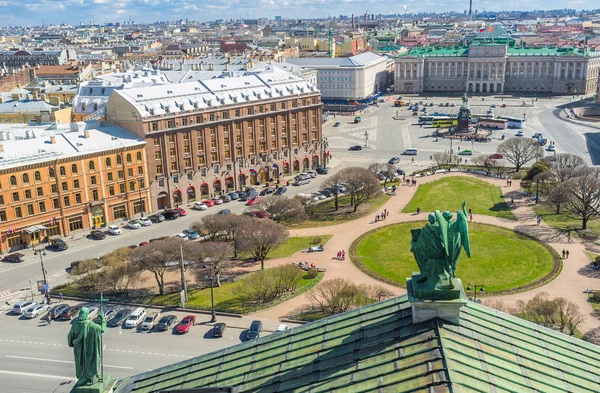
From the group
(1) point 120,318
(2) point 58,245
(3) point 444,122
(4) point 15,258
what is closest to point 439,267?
(1) point 120,318

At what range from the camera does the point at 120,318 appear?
70.4 meters

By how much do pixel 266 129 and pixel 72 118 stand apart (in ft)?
152

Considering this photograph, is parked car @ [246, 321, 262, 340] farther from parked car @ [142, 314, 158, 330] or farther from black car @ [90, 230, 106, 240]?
black car @ [90, 230, 106, 240]

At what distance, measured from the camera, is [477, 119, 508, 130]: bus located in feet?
602

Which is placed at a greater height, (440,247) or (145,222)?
(440,247)

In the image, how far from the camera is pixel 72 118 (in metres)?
139

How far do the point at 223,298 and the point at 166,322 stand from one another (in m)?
9.26

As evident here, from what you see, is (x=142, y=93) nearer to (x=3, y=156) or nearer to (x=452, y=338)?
(x=3, y=156)

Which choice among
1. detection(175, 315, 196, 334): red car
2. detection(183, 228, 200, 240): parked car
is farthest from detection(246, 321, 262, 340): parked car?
detection(183, 228, 200, 240): parked car

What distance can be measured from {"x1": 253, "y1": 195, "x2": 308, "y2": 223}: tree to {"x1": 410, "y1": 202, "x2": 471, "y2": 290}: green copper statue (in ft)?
253

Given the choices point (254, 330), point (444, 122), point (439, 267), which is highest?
point (439, 267)

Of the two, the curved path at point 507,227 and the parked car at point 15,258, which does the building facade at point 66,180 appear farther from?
the curved path at point 507,227

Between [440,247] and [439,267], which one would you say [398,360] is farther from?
[440,247]

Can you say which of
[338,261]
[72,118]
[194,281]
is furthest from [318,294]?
[72,118]
